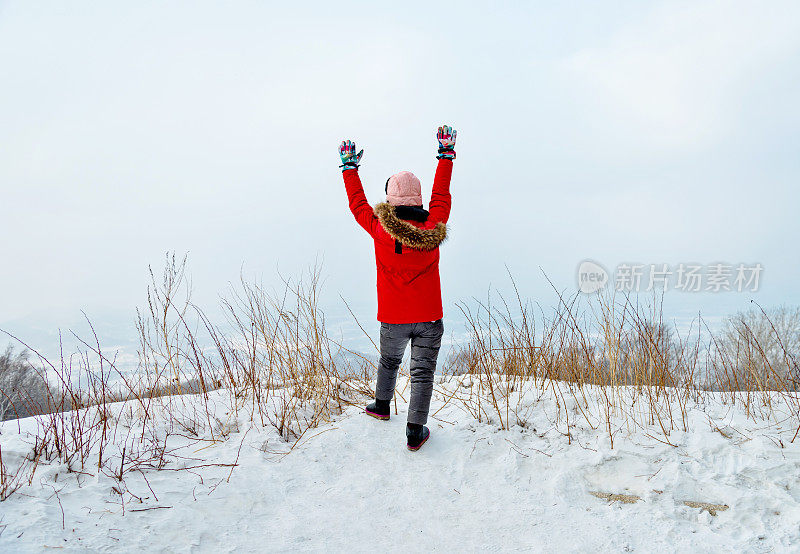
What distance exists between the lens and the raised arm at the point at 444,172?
3178 mm

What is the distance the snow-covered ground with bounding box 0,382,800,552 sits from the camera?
7.15 feet

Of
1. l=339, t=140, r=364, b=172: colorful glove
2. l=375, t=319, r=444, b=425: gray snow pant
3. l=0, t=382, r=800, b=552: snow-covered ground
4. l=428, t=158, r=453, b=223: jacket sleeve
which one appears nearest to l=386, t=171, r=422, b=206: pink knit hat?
l=428, t=158, r=453, b=223: jacket sleeve

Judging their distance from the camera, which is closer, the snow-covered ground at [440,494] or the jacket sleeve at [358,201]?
the snow-covered ground at [440,494]

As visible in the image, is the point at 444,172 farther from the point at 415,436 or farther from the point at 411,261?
the point at 415,436

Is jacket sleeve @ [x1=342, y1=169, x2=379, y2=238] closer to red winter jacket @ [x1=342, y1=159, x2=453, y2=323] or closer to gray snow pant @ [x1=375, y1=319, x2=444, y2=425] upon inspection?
A: red winter jacket @ [x1=342, y1=159, x2=453, y2=323]

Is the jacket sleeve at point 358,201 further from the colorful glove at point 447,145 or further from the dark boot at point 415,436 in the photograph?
the dark boot at point 415,436

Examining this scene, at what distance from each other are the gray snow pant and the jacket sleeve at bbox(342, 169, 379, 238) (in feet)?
2.17

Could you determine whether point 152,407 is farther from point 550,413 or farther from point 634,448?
point 634,448

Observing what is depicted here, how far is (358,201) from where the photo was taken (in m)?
3.15

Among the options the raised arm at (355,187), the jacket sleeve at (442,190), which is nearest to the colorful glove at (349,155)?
the raised arm at (355,187)

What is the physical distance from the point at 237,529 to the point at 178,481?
0.53 m

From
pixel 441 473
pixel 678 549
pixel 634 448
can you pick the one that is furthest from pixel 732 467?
pixel 441 473

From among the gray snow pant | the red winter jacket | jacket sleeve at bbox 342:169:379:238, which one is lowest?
the gray snow pant

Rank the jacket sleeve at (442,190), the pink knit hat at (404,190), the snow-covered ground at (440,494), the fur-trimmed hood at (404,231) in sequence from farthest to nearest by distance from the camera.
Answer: the jacket sleeve at (442,190)
the pink knit hat at (404,190)
the fur-trimmed hood at (404,231)
the snow-covered ground at (440,494)
